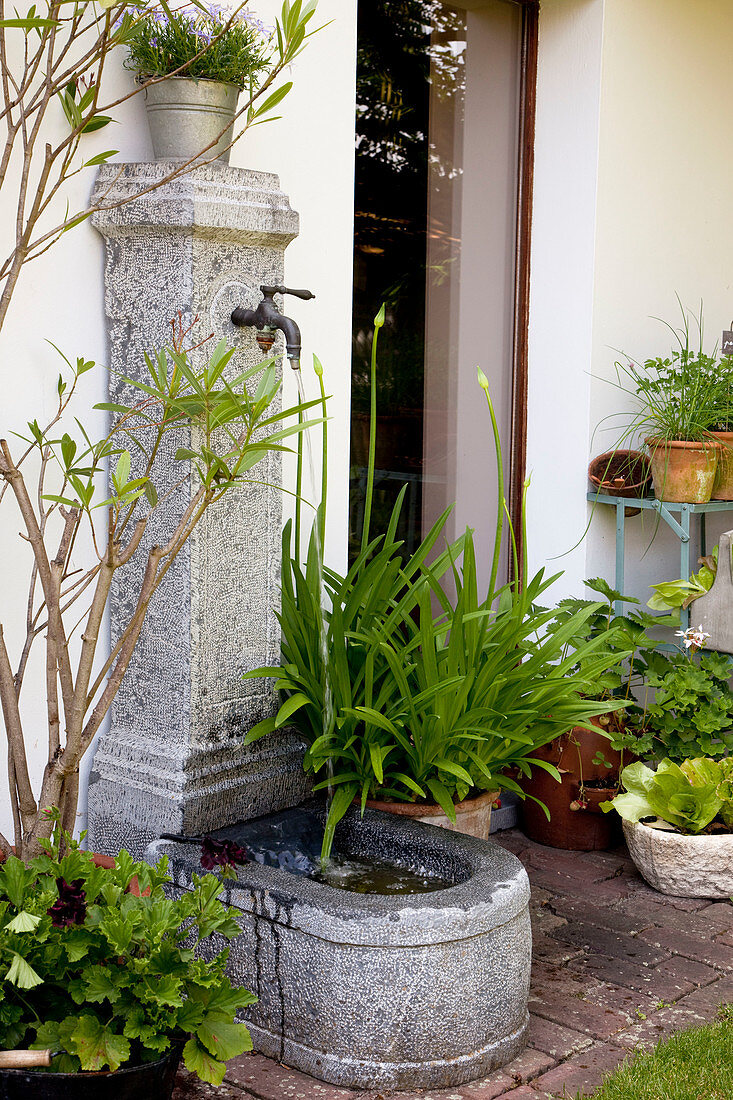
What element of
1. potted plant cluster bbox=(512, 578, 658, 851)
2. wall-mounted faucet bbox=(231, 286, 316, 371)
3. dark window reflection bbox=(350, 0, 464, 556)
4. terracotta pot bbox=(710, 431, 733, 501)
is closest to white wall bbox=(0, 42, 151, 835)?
wall-mounted faucet bbox=(231, 286, 316, 371)

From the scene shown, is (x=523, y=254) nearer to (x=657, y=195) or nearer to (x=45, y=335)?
(x=657, y=195)

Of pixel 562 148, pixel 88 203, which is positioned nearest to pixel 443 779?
→ pixel 88 203

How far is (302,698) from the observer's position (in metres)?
2.69

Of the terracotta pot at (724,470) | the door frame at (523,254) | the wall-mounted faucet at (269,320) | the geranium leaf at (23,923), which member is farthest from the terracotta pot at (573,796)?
the geranium leaf at (23,923)

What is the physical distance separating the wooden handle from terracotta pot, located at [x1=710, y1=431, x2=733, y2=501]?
2679 mm

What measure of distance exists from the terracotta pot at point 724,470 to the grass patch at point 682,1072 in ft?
5.98

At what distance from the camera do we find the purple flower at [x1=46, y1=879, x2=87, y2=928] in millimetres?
1946

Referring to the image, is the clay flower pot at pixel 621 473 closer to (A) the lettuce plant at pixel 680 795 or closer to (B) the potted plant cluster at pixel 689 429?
(B) the potted plant cluster at pixel 689 429

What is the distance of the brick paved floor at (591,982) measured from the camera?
229 cm

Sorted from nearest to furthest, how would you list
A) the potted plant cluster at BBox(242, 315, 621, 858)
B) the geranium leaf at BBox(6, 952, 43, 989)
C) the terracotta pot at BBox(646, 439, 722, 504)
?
the geranium leaf at BBox(6, 952, 43, 989) < the potted plant cluster at BBox(242, 315, 621, 858) < the terracotta pot at BBox(646, 439, 722, 504)

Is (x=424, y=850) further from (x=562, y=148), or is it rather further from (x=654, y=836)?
(x=562, y=148)

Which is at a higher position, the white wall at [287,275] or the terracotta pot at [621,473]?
the white wall at [287,275]

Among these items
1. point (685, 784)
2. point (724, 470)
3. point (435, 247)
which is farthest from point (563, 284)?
point (685, 784)

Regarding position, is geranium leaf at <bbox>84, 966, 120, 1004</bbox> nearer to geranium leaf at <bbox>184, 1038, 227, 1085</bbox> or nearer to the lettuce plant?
geranium leaf at <bbox>184, 1038, 227, 1085</bbox>
